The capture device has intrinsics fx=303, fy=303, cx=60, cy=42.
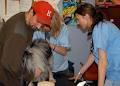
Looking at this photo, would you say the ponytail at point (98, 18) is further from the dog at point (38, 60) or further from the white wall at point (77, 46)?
the white wall at point (77, 46)

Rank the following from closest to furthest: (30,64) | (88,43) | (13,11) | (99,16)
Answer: (30,64) < (99,16) < (13,11) < (88,43)

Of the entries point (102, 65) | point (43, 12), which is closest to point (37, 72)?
point (43, 12)

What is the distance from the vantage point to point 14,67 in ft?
5.61

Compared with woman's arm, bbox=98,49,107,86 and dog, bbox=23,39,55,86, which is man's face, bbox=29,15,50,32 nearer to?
dog, bbox=23,39,55,86

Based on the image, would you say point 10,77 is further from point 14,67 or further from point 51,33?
point 51,33

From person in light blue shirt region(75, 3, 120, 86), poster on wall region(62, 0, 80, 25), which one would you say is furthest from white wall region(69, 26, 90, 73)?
person in light blue shirt region(75, 3, 120, 86)

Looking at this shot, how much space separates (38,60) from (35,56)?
32mm

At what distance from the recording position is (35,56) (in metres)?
1.72

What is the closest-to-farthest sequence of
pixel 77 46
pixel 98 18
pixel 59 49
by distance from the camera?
pixel 98 18, pixel 59 49, pixel 77 46

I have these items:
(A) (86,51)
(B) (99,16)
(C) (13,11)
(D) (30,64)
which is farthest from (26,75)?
(A) (86,51)

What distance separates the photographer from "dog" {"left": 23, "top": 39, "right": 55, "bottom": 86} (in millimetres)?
1693

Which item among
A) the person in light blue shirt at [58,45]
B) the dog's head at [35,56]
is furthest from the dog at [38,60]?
the person in light blue shirt at [58,45]

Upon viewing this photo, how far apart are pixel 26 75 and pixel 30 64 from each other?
68mm

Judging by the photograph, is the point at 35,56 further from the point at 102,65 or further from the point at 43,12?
the point at 102,65
